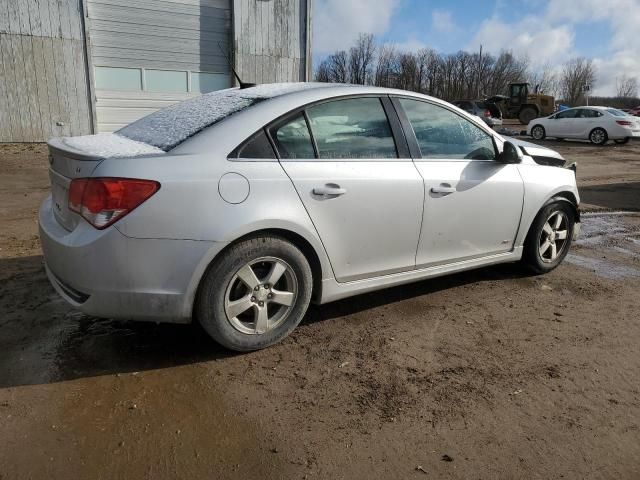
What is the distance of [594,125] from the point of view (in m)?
21.0

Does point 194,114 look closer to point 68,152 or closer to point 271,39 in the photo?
point 68,152

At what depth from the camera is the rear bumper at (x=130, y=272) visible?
2752 millimetres

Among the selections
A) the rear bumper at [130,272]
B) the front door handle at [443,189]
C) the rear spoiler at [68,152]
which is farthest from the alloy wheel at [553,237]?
the rear spoiler at [68,152]

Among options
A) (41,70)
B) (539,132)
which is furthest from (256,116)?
(539,132)

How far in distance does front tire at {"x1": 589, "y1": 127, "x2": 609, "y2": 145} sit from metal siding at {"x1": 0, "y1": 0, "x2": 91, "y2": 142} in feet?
60.2

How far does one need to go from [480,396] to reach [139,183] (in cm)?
209

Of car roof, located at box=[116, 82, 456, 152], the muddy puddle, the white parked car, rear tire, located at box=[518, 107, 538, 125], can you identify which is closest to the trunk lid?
car roof, located at box=[116, 82, 456, 152]

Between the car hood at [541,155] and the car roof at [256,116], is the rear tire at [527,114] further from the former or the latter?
the car roof at [256,116]

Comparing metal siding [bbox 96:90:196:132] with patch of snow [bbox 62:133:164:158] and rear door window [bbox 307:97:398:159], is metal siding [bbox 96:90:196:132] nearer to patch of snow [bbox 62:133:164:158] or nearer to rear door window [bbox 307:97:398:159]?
Answer: patch of snow [bbox 62:133:164:158]

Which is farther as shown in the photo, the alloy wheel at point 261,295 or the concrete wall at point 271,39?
the concrete wall at point 271,39

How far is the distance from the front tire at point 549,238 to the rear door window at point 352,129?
170 cm

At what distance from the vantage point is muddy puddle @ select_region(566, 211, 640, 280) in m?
5.09

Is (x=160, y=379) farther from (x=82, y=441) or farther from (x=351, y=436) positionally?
(x=351, y=436)

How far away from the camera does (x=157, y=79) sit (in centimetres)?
1628
